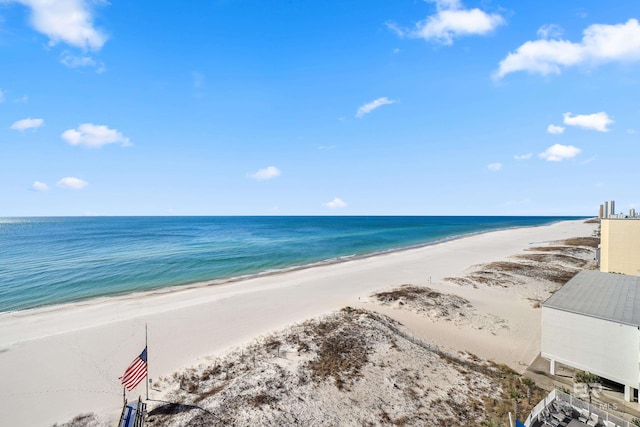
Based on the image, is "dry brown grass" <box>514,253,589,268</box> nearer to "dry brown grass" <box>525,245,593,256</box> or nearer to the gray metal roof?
"dry brown grass" <box>525,245,593,256</box>

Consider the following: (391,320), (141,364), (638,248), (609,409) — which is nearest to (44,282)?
(141,364)

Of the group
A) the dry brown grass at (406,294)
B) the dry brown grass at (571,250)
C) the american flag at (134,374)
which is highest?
the dry brown grass at (571,250)

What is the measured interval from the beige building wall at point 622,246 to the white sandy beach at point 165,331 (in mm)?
9844

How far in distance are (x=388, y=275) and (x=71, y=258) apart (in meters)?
56.6

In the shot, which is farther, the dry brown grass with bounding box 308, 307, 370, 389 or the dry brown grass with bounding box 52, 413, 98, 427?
the dry brown grass with bounding box 308, 307, 370, 389

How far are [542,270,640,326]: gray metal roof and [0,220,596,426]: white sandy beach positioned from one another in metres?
4.33

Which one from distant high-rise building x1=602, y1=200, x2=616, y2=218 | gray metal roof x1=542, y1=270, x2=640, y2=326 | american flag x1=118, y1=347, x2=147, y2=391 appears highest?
distant high-rise building x1=602, y1=200, x2=616, y2=218

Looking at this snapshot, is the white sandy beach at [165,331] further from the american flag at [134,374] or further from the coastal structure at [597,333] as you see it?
the coastal structure at [597,333]

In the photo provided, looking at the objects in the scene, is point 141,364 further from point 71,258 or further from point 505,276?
point 71,258

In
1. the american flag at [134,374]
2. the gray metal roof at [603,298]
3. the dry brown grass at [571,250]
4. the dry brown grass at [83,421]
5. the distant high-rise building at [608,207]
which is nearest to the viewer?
the american flag at [134,374]

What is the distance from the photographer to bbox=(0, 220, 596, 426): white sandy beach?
48.9ft

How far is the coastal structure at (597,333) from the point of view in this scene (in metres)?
13.1

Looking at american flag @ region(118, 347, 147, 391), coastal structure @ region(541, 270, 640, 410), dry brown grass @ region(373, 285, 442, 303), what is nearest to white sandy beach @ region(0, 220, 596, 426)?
dry brown grass @ region(373, 285, 442, 303)

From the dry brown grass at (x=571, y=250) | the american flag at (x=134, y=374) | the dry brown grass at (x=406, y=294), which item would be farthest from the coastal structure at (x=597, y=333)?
the dry brown grass at (x=571, y=250)
